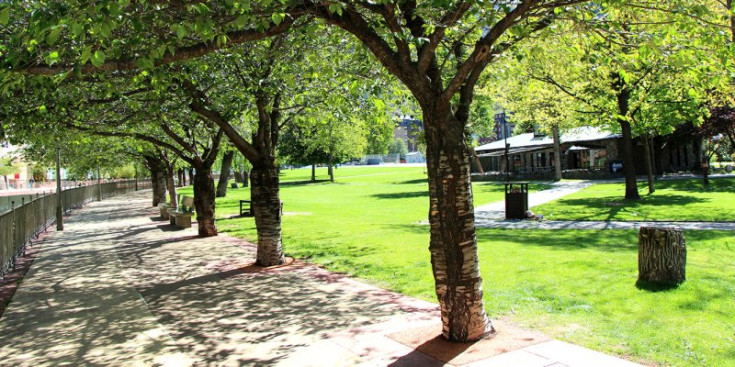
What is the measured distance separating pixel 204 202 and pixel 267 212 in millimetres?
6232

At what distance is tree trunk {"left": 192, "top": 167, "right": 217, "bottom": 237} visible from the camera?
1683cm

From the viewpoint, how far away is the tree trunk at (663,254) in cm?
764

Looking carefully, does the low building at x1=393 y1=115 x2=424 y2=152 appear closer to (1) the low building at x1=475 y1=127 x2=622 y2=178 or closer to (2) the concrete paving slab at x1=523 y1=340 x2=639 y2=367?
(2) the concrete paving slab at x1=523 y1=340 x2=639 y2=367

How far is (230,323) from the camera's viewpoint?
713cm

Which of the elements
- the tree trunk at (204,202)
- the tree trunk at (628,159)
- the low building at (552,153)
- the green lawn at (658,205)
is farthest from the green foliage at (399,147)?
the tree trunk at (204,202)

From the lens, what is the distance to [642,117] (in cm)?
2147

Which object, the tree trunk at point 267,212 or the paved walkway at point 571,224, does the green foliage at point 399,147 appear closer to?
the paved walkway at point 571,224

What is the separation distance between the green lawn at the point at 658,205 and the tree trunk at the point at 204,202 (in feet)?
37.3

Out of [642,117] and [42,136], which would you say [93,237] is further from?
[642,117]

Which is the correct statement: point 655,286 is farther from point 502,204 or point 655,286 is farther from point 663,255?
point 502,204

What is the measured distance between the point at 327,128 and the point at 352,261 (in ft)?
14.8

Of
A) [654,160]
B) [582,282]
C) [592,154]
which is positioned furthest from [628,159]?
[592,154]

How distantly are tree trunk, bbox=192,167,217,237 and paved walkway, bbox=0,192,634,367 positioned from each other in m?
4.66

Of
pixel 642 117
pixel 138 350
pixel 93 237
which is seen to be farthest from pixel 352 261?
pixel 642 117
